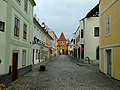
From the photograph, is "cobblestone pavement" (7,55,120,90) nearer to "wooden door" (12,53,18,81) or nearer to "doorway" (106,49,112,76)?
"wooden door" (12,53,18,81)

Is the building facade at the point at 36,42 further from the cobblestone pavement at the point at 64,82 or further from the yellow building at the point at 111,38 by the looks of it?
the cobblestone pavement at the point at 64,82

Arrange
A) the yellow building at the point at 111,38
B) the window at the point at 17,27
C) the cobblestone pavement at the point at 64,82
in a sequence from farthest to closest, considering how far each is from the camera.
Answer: the yellow building at the point at 111,38 → the window at the point at 17,27 → the cobblestone pavement at the point at 64,82

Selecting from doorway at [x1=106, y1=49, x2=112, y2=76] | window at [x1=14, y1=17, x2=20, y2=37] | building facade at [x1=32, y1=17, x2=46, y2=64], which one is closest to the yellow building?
doorway at [x1=106, y1=49, x2=112, y2=76]

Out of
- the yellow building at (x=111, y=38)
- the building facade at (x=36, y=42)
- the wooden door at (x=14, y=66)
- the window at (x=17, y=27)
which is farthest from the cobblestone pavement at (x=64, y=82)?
the building facade at (x=36, y=42)

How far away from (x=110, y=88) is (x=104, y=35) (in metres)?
8.39

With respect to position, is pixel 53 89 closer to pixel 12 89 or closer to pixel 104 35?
pixel 12 89

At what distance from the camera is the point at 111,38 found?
17172 mm

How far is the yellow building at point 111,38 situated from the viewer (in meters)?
15.4

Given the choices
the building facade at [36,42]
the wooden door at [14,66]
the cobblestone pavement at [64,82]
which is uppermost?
the building facade at [36,42]

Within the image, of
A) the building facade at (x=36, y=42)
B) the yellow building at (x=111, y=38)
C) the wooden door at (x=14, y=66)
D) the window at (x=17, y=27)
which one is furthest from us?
the building facade at (x=36, y=42)

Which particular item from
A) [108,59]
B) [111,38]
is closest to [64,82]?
[111,38]

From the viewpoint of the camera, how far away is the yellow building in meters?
15.4

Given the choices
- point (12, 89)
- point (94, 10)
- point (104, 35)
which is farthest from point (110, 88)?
point (94, 10)

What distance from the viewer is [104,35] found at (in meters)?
19.7
